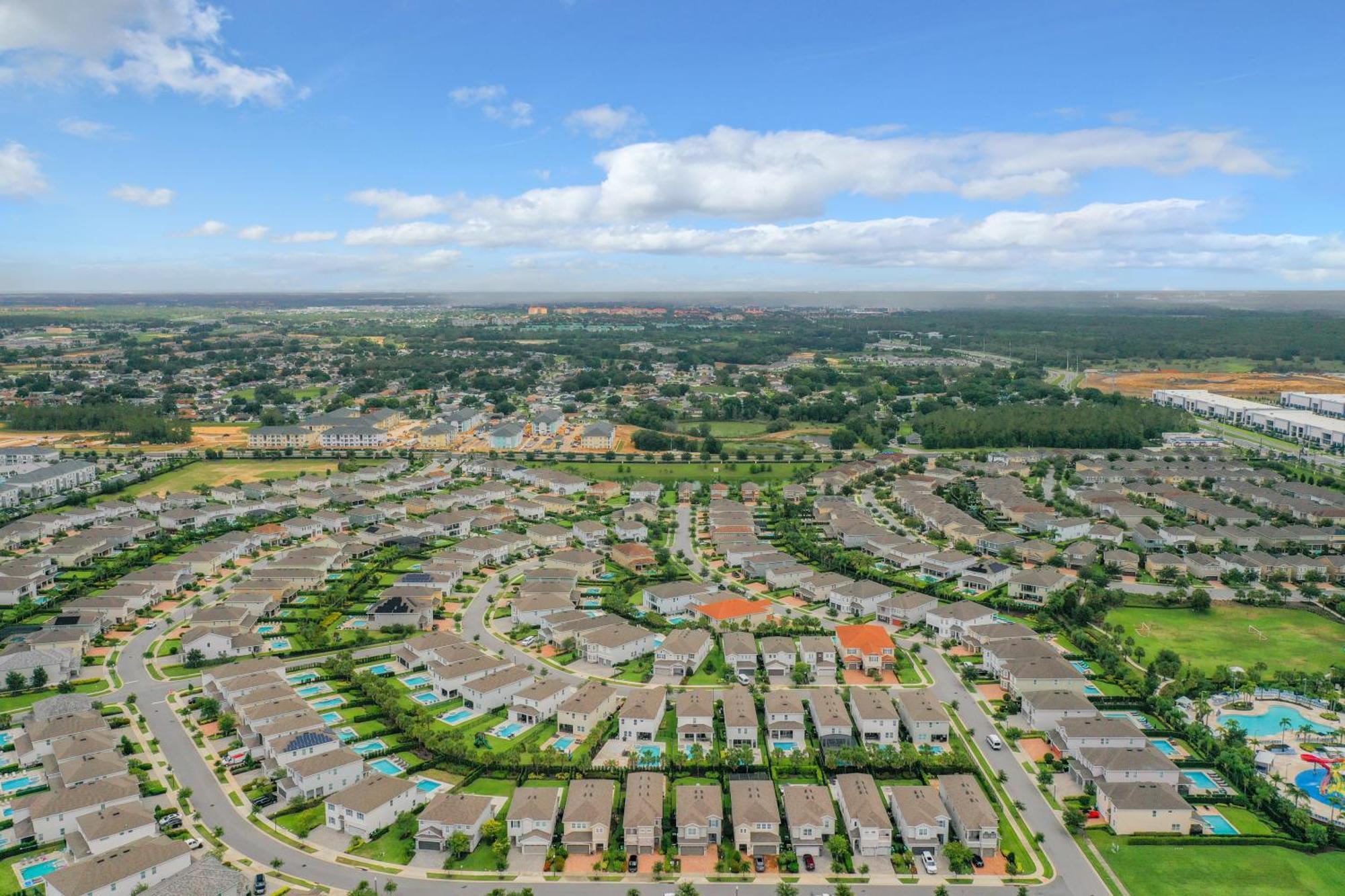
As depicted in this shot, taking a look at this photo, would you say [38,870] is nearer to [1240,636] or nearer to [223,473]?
[1240,636]

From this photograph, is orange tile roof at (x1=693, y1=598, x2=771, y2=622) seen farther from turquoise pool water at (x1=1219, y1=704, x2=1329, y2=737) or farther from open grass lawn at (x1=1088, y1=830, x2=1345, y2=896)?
turquoise pool water at (x1=1219, y1=704, x2=1329, y2=737)

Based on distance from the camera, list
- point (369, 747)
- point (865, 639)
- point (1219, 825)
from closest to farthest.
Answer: point (1219, 825) → point (369, 747) → point (865, 639)

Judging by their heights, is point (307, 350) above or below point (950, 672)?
above

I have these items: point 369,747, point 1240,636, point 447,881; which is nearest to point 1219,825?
point 1240,636

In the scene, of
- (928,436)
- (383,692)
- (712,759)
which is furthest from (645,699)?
(928,436)

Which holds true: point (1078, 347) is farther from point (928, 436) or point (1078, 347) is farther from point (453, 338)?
point (453, 338)

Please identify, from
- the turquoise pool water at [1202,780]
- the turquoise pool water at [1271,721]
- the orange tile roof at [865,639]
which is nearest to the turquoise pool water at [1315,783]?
the turquoise pool water at [1271,721]
